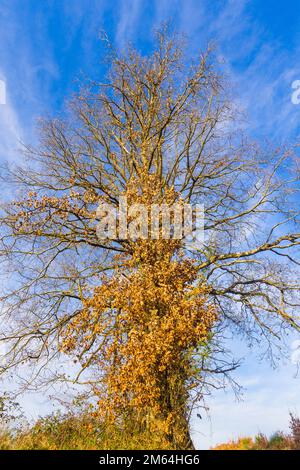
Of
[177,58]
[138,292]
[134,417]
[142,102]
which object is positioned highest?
[177,58]

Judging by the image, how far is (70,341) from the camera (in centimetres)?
971

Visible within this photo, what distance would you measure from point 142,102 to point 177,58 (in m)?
2.02

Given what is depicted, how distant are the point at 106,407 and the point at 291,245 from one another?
7.58 m

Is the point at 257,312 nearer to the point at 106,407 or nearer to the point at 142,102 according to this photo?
the point at 106,407

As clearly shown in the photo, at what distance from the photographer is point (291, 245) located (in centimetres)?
1274
